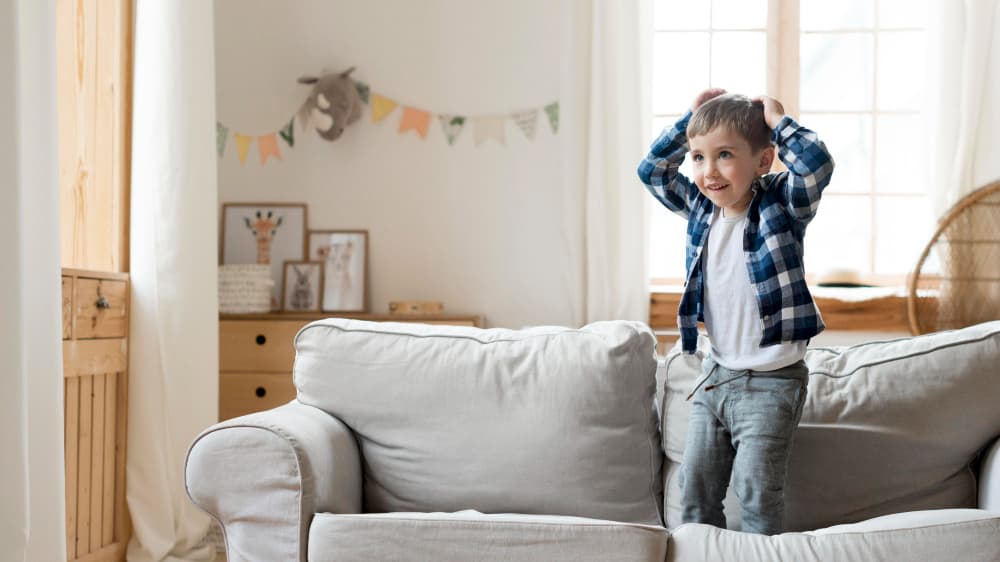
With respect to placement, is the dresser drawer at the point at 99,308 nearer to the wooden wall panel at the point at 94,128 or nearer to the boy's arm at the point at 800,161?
the wooden wall panel at the point at 94,128

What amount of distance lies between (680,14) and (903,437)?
2.64 meters

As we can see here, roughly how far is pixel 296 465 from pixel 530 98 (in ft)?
8.56

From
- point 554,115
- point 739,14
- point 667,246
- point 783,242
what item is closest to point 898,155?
point 739,14

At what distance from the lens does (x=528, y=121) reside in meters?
3.86

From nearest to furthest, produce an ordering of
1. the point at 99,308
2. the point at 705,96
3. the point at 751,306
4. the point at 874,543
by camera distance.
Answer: the point at 874,543 < the point at 751,306 < the point at 705,96 < the point at 99,308

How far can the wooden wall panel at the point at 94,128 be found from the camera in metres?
2.77

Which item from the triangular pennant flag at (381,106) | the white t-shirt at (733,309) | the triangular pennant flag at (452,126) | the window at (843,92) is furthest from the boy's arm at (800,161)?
the triangular pennant flag at (381,106)

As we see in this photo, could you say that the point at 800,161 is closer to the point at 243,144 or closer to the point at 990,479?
the point at 990,479

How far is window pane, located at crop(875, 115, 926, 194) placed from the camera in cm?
389

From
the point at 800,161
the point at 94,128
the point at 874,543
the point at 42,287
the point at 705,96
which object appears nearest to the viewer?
the point at 874,543

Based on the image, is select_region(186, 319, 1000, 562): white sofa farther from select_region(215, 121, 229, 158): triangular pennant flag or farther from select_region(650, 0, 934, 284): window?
select_region(215, 121, 229, 158): triangular pennant flag

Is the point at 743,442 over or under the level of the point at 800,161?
under

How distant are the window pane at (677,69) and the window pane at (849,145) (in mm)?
461

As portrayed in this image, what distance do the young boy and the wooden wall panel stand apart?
1837 millimetres
